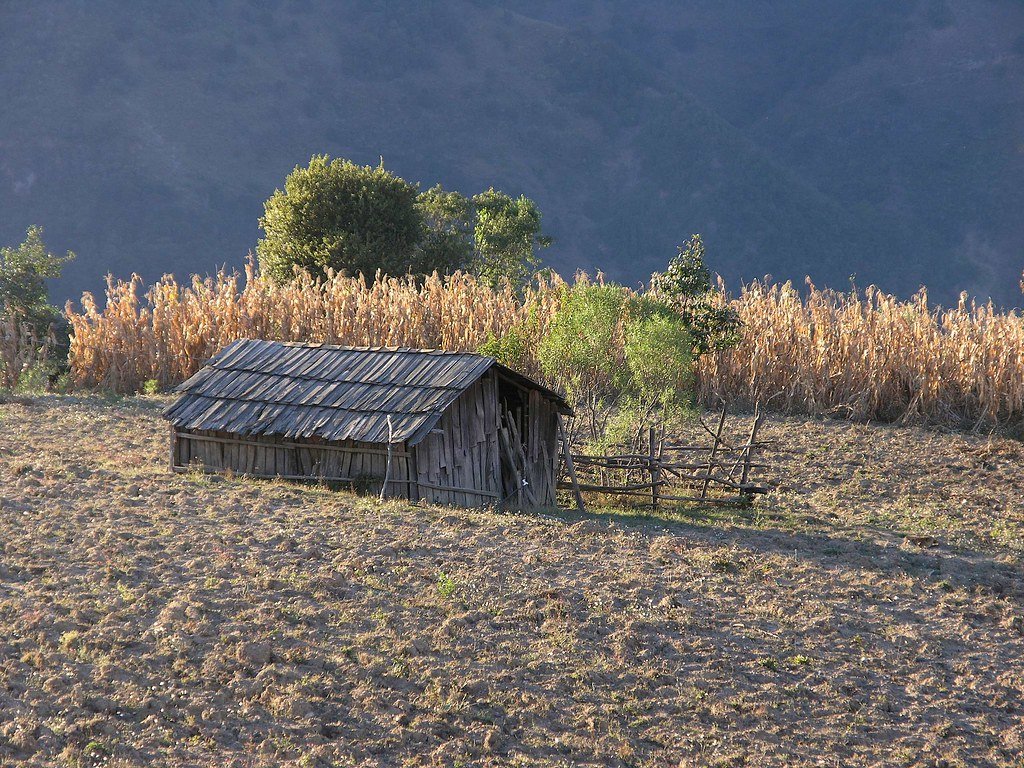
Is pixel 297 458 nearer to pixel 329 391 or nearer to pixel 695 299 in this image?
pixel 329 391

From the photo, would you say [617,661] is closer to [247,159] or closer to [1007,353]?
[1007,353]

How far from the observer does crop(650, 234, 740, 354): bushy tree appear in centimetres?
1532

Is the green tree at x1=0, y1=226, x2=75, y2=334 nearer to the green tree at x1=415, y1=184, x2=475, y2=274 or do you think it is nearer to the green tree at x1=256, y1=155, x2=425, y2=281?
the green tree at x1=256, y1=155, x2=425, y2=281

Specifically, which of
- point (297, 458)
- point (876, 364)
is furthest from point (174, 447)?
point (876, 364)

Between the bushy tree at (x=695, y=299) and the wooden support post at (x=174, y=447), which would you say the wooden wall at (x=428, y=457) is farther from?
the bushy tree at (x=695, y=299)

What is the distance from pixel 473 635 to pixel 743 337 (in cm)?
1119

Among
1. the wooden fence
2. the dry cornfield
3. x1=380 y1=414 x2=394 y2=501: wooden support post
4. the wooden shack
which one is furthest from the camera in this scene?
the dry cornfield

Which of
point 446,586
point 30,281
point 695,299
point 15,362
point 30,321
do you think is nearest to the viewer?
point 446,586

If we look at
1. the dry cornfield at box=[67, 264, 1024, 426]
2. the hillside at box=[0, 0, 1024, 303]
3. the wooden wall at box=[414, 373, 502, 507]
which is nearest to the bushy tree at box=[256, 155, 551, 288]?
the dry cornfield at box=[67, 264, 1024, 426]

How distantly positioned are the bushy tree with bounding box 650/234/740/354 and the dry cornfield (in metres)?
1.46

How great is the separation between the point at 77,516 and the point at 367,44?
200 feet

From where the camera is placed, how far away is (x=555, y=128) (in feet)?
211

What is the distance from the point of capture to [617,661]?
7355 mm

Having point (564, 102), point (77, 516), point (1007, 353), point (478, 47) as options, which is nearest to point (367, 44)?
point (478, 47)
